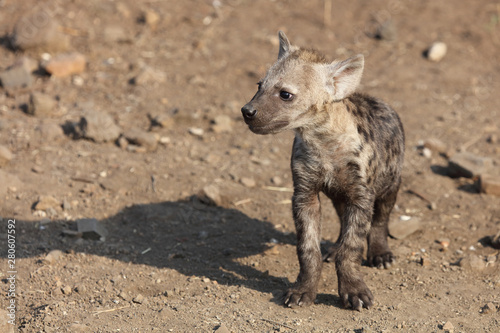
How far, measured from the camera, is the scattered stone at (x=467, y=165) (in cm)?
769

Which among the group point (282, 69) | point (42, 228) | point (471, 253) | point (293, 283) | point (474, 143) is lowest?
point (42, 228)

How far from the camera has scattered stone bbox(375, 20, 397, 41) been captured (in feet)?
36.0

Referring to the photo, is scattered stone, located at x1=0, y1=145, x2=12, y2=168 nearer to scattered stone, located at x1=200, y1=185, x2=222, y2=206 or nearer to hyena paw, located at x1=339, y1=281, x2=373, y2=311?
scattered stone, located at x1=200, y1=185, x2=222, y2=206

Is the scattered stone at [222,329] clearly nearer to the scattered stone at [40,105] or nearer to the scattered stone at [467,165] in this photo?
the scattered stone at [467,165]

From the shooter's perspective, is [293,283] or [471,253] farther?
[471,253]

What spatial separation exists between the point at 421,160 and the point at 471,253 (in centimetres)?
212

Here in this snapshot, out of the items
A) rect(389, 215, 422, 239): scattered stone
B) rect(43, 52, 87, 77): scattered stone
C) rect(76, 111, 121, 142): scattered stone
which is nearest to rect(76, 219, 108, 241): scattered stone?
rect(76, 111, 121, 142): scattered stone

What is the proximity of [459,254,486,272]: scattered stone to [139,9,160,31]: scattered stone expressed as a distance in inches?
270

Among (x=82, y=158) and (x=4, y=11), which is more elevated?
(x=4, y=11)

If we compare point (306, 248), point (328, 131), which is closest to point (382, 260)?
point (306, 248)

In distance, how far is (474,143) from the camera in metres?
8.59

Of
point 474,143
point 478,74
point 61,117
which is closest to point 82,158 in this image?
point 61,117

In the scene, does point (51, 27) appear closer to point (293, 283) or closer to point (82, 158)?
point (82, 158)

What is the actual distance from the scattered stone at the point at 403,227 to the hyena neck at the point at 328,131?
68.5 inches
